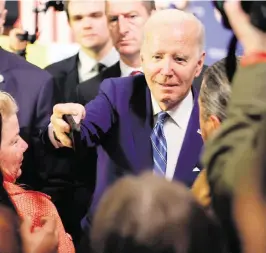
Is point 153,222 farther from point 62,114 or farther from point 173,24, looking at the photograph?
point 173,24

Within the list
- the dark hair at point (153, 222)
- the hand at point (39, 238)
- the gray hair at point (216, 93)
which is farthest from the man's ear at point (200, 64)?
the dark hair at point (153, 222)

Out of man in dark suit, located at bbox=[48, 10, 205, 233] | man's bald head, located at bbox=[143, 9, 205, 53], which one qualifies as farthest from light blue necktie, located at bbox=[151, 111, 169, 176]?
man's bald head, located at bbox=[143, 9, 205, 53]

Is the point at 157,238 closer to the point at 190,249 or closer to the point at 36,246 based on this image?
the point at 190,249

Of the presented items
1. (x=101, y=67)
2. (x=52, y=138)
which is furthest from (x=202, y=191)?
(x=101, y=67)

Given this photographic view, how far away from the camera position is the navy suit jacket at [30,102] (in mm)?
1278

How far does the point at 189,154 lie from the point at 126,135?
115mm

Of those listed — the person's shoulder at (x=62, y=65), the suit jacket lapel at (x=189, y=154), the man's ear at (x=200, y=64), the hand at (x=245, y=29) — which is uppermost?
the hand at (x=245, y=29)

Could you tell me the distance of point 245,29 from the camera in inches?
29.6

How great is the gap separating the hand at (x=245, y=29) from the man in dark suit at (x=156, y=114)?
389 mm

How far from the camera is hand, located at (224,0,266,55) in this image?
2.45ft

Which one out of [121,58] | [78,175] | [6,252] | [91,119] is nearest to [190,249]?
[6,252]

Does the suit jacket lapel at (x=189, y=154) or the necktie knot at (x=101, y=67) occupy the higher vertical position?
the necktie knot at (x=101, y=67)

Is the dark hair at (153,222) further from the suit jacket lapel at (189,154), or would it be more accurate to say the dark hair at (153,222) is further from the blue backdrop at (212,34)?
the blue backdrop at (212,34)

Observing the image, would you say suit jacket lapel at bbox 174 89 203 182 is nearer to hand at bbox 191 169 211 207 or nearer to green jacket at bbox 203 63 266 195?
hand at bbox 191 169 211 207
